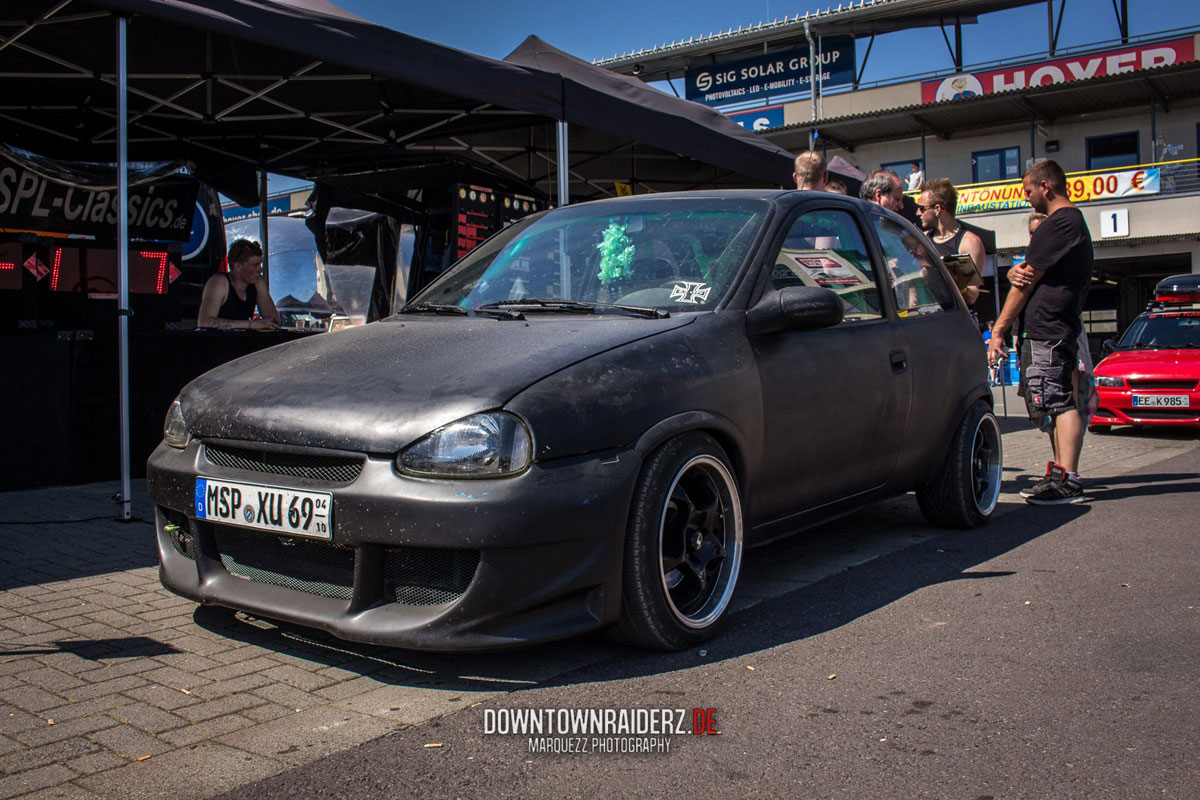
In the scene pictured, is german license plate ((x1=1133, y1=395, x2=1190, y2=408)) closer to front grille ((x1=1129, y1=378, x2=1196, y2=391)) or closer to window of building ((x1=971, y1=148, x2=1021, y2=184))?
front grille ((x1=1129, y1=378, x2=1196, y2=391))

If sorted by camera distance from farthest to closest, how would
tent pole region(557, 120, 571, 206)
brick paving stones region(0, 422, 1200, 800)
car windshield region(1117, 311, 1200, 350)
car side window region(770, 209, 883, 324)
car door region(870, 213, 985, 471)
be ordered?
car windshield region(1117, 311, 1200, 350) → tent pole region(557, 120, 571, 206) → car door region(870, 213, 985, 471) → car side window region(770, 209, 883, 324) → brick paving stones region(0, 422, 1200, 800)

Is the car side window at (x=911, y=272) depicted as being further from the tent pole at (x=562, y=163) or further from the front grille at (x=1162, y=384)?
the front grille at (x=1162, y=384)

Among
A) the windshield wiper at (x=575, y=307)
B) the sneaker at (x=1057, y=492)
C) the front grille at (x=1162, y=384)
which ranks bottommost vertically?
the sneaker at (x=1057, y=492)

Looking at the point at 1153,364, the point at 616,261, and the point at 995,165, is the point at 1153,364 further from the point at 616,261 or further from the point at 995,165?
the point at 995,165

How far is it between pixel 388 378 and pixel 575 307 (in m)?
0.90

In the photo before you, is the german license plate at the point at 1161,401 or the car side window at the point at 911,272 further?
the german license plate at the point at 1161,401

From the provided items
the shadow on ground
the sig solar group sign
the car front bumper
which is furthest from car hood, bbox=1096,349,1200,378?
the sig solar group sign

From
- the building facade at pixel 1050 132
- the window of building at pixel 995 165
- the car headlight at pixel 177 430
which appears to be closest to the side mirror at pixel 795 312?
Answer: the car headlight at pixel 177 430

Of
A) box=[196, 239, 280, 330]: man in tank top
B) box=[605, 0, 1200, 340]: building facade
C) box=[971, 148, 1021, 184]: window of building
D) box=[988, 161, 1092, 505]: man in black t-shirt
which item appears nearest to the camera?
box=[988, 161, 1092, 505]: man in black t-shirt

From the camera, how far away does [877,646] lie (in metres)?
3.35

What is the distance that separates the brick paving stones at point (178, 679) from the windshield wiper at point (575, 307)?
3.78 ft

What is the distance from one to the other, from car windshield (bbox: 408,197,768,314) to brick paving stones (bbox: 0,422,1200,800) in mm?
1231

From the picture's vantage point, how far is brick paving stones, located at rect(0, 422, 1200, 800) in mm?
2480

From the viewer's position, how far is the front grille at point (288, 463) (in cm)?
294
